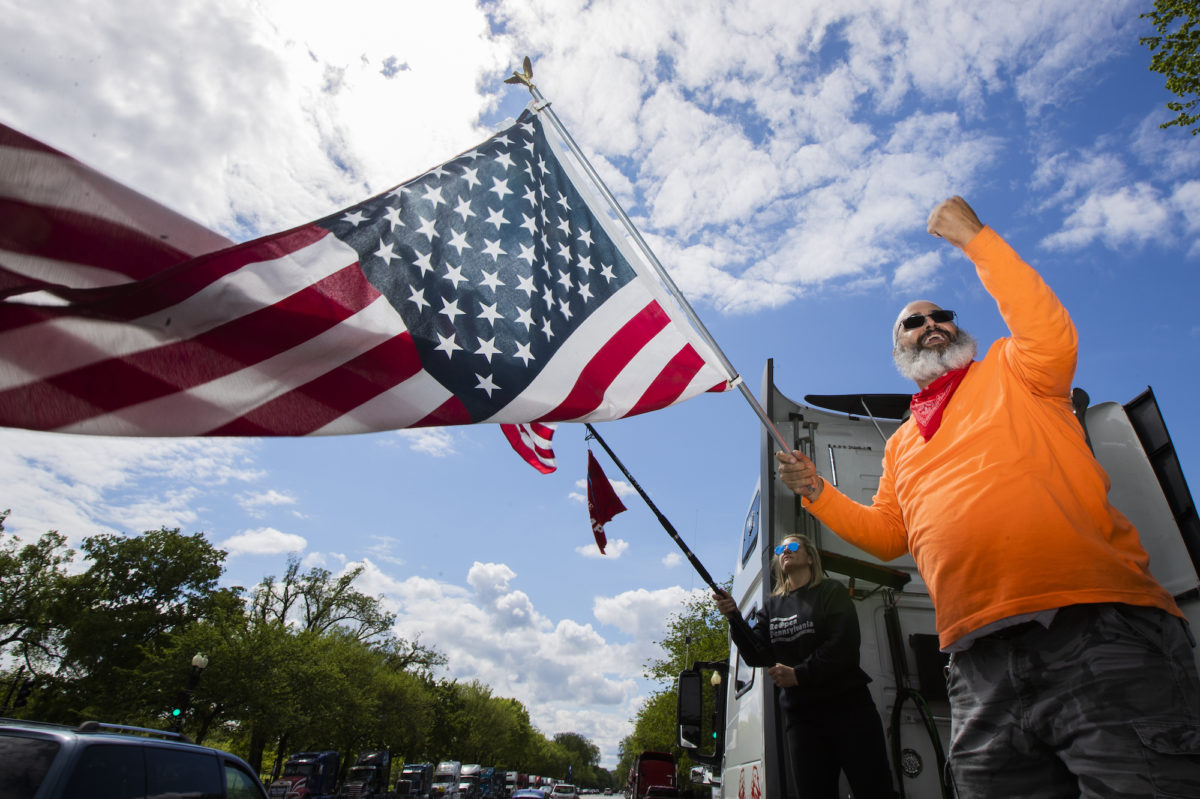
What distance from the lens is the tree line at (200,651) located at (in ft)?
95.3

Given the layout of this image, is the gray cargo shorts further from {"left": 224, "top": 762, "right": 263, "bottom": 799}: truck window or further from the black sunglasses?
{"left": 224, "top": 762, "right": 263, "bottom": 799}: truck window

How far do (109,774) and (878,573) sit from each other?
511cm

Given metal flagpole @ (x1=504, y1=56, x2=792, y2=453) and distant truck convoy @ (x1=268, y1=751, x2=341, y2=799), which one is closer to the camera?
metal flagpole @ (x1=504, y1=56, x2=792, y2=453)

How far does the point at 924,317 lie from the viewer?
2486 mm

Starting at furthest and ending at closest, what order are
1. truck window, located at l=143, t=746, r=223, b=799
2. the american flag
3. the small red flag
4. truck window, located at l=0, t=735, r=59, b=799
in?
the small red flag, truck window, located at l=143, t=746, r=223, b=799, truck window, located at l=0, t=735, r=59, b=799, the american flag

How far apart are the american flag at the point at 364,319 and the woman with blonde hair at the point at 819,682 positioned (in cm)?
132

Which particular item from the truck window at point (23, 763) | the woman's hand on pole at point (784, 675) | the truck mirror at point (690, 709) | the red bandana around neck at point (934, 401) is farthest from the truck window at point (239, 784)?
the red bandana around neck at point (934, 401)

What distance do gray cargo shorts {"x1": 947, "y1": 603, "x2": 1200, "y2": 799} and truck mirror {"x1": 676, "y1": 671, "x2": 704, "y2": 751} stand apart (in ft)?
11.3

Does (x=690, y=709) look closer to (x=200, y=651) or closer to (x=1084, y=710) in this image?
(x=1084, y=710)

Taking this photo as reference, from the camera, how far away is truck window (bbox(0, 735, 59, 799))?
3629 millimetres

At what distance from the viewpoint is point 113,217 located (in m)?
2.19

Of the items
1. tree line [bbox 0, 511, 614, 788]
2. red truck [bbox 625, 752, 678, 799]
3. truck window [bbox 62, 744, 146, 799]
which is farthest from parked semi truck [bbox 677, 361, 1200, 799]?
tree line [bbox 0, 511, 614, 788]

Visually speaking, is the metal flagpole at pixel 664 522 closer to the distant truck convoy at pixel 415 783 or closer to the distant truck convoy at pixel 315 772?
the distant truck convoy at pixel 315 772

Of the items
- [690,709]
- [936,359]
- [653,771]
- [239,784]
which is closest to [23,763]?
[239,784]
